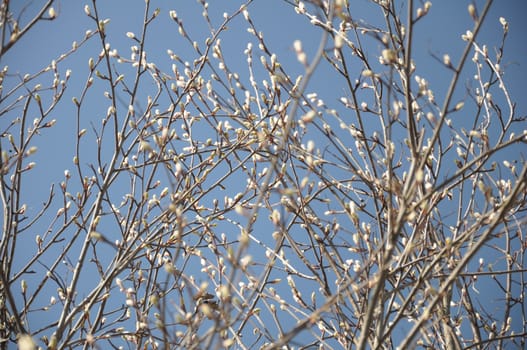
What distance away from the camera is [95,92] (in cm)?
941

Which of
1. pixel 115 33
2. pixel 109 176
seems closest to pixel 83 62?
pixel 115 33

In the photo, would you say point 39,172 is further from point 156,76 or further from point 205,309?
point 205,309

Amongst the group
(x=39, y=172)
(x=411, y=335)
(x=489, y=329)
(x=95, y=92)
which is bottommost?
(x=411, y=335)

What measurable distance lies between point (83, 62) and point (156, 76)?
702 cm

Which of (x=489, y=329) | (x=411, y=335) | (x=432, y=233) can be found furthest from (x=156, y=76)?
(x=489, y=329)

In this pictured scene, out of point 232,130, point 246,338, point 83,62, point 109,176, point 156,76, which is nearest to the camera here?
point 109,176

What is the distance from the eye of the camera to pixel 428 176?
332 cm

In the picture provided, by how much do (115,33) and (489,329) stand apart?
756 cm

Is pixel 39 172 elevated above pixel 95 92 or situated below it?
below

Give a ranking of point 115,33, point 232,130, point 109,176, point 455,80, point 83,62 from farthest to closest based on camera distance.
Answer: point 83,62
point 115,33
point 232,130
point 109,176
point 455,80

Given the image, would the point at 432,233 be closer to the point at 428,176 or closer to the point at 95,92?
the point at 428,176

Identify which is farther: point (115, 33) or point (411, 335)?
point (115, 33)

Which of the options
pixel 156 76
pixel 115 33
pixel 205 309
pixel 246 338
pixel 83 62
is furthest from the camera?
pixel 246 338

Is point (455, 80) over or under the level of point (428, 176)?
under
